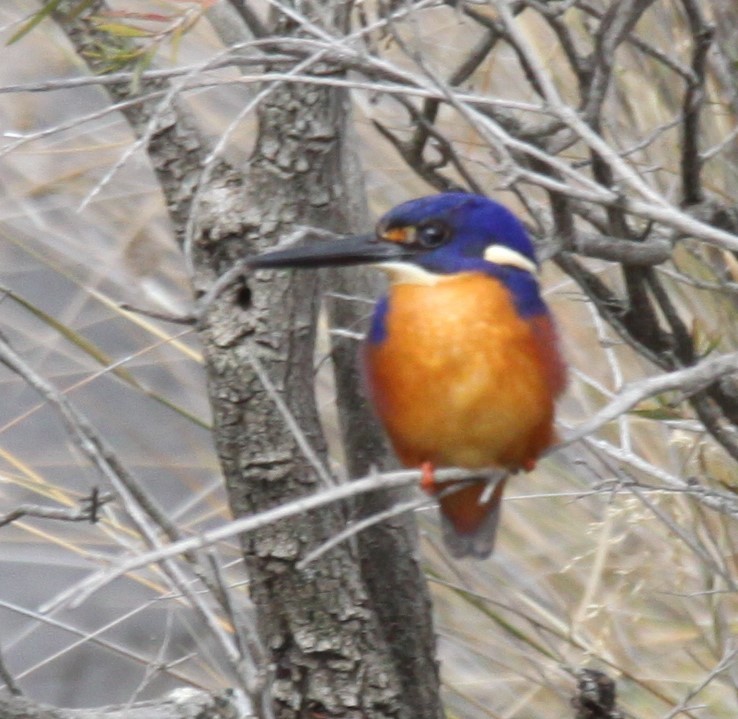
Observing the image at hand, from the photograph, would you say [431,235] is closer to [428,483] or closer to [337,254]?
[337,254]

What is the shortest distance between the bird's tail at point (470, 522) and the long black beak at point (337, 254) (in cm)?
41

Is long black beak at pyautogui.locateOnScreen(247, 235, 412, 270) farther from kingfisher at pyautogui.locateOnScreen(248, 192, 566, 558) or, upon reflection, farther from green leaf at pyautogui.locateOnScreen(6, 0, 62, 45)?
green leaf at pyautogui.locateOnScreen(6, 0, 62, 45)

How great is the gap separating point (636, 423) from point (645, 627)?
0.51 meters

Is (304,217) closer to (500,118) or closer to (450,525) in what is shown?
(500,118)

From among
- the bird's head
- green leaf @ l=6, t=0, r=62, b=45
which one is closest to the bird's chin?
the bird's head

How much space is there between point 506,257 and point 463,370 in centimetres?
19

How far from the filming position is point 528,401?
173 cm

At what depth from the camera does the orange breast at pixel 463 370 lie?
1688 millimetres

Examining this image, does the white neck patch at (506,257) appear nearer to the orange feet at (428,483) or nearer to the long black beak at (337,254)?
the long black beak at (337,254)

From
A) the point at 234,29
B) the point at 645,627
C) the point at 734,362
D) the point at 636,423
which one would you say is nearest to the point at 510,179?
the point at 734,362

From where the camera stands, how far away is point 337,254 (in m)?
1.63

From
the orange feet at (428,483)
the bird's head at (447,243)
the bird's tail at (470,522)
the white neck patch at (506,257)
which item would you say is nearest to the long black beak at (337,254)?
the bird's head at (447,243)

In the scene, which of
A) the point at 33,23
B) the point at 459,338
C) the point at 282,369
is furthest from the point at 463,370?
the point at 33,23

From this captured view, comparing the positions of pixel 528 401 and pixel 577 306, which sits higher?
pixel 528 401
